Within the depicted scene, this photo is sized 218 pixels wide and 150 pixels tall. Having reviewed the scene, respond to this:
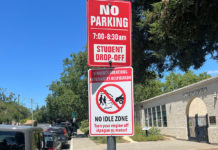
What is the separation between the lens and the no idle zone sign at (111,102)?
2748 mm

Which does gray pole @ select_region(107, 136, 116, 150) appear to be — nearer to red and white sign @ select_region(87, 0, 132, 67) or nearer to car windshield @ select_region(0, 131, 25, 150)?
red and white sign @ select_region(87, 0, 132, 67)

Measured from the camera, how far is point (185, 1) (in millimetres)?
5875

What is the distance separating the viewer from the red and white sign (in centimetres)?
288

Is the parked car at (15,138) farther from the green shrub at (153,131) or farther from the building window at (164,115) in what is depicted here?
the building window at (164,115)

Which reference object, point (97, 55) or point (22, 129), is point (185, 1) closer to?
point (97, 55)

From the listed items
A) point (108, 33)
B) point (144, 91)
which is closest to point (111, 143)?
point (108, 33)

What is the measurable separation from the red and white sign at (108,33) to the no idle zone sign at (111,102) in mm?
133

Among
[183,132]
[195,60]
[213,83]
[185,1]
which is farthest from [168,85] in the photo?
[185,1]

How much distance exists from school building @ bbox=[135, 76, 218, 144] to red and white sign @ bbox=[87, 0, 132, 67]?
14.0 m

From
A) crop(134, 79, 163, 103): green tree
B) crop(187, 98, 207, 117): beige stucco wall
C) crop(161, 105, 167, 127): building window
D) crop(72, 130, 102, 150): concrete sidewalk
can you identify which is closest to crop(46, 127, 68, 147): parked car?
crop(72, 130, 102, 150): concrete sidewalk

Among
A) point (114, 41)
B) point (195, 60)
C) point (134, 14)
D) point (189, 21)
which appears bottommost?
point (114, 41)

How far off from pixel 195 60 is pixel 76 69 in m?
25.3

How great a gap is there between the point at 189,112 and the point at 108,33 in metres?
19.1

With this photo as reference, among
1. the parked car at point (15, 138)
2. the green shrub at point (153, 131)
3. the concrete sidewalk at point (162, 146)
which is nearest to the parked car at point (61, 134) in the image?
the concrete sidewalk at point (162, 146)
